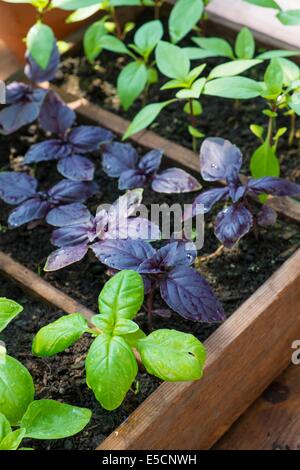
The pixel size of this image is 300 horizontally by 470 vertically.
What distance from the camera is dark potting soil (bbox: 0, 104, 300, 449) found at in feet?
3.72

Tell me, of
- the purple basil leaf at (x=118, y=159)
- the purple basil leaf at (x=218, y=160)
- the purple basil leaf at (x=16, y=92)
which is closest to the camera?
the purple basil leaf at (x=218, y=160)

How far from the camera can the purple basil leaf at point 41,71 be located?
149 centimetres

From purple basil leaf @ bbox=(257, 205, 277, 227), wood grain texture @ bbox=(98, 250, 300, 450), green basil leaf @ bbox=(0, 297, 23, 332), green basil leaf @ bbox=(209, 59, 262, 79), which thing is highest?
green basil leaf @ bbox=(209, 59, 262, 79)

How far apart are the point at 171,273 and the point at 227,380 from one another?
7.3 inches

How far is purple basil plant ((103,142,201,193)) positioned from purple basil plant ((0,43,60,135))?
16cm

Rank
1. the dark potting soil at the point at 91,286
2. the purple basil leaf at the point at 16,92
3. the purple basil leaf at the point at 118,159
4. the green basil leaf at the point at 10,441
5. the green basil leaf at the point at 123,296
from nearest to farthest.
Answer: the green basil leaf at the point at 10,441, the green basil leaf at the point at 123,296, the dark potting soil at the point at 91,286, the purple basil leaf at the point at 118,159, the purple basil leaf at the point at 16,92

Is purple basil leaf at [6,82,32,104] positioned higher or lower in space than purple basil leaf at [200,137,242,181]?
higher

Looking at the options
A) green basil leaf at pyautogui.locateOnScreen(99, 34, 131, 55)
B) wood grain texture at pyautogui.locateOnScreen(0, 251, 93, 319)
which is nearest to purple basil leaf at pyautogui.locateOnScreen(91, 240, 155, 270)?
wood grain texture at pyautogui.locateOnScreen(0, 251, 93, 319)

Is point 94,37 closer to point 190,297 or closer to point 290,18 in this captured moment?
point 290,18

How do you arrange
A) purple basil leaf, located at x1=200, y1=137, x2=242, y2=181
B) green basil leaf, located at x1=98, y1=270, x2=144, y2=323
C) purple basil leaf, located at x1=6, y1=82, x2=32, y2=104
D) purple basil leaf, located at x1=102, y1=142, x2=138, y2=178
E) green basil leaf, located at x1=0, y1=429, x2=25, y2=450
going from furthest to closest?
purple basil leaf, located at x1=6, y1=82, x2=32, y2=104, purple basil leaf, located at x1=102, y1=142, x2=138, y2=178, purple basil leaf, located at x1=200, y1=137, x2=242, y2=181, green basil leaf, located at x1=98, y1=270, x2=144, y2=323, green basil leaf, located at x1=0, y1=429, x2=25, y2=450

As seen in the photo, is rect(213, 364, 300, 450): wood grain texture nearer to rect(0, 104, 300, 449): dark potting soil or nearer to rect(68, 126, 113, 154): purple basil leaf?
rect(0, 104, 300, 449): dark potting soil

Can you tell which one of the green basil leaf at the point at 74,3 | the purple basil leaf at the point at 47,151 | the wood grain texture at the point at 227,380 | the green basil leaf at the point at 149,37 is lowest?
the wood grain texture at the point at 227,380

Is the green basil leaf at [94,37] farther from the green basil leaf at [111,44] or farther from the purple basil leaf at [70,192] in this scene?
the purple basil leaf at [70,192]

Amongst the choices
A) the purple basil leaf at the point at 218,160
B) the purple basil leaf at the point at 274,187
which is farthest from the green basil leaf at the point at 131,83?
the purple basil leaf at the point at 274,187
